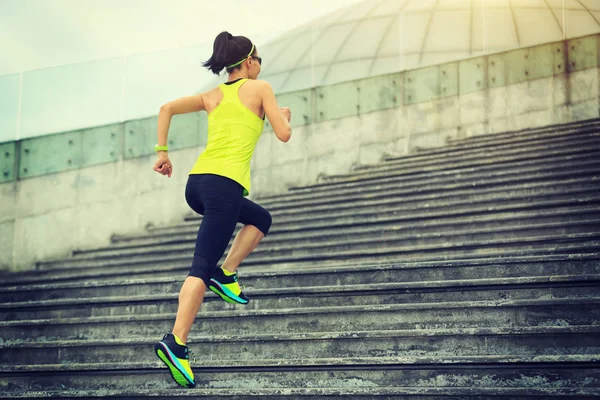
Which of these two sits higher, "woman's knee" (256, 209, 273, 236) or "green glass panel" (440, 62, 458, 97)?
"green glass panel" (440, 62, 458, 97)

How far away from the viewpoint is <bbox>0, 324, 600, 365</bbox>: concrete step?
4.18m

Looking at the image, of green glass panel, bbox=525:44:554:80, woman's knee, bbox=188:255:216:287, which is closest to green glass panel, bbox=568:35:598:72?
green glass panel, bbox=525:44:554:80

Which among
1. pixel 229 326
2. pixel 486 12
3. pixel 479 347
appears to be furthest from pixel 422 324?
pixel 486 12

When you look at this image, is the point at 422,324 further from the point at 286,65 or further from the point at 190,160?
the point at 286,65

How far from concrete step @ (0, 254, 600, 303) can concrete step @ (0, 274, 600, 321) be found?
0.12m

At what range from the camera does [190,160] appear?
38.5 ft

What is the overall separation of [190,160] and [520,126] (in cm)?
511

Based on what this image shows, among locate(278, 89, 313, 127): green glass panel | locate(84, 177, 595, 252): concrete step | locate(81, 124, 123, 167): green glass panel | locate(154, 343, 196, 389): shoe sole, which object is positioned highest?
locate(278, 89, 313, 127): green glass panel

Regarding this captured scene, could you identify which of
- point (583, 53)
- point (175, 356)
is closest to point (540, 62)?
point (583, 53)

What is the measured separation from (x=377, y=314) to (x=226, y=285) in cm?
117

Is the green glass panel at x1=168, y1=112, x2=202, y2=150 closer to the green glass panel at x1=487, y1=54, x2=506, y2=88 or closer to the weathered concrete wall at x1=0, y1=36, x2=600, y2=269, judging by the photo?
the weathered concrete wall at x1=0, y1=36, x2=600, y2=269

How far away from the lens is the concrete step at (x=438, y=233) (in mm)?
6770

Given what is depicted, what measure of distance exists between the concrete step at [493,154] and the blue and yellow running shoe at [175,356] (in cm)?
643

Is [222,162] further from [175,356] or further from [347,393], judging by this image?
[347,393]
